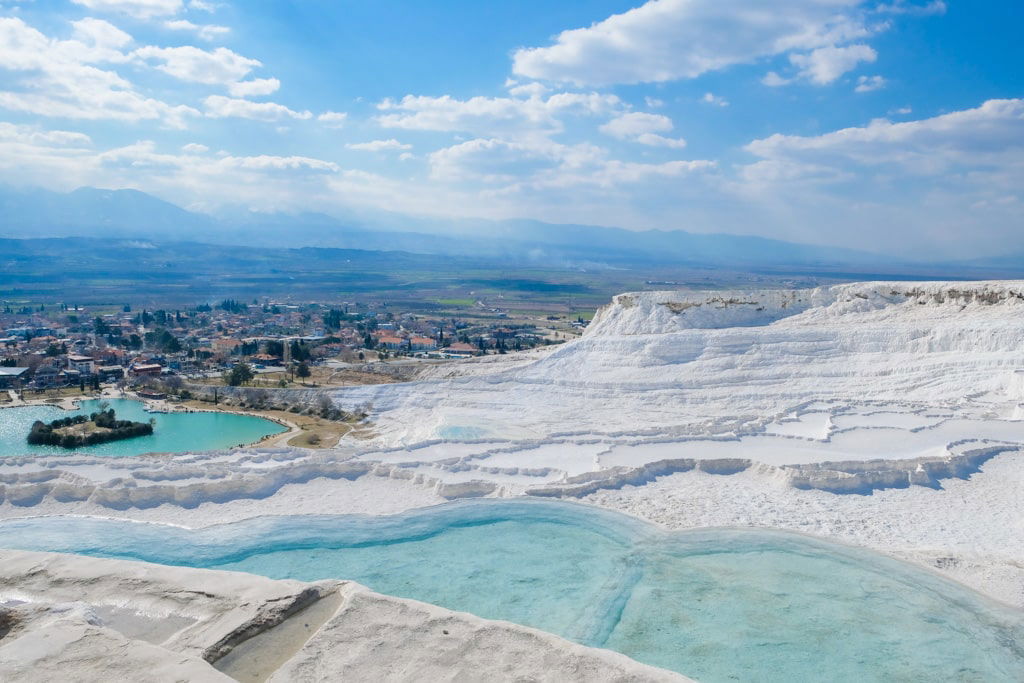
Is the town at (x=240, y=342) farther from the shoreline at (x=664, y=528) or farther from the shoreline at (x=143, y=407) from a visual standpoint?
the shoreline at (x=664, y=528)

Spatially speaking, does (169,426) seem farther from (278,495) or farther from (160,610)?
(160,610)

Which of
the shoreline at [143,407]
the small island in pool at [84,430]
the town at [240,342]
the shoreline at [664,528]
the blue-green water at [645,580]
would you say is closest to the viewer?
the blue-green water at [645,580]

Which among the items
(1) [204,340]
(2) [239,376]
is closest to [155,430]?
(2) [239,376]

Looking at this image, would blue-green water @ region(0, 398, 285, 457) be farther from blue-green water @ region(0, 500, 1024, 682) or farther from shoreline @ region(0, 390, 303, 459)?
blue-green water @ region(0, 500, 1024, 682)

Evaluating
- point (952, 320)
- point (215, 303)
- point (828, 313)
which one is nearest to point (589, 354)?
point (828, 313)

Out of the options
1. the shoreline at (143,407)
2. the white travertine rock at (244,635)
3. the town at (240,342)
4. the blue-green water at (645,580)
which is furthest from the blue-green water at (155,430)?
the white travertine rock at (244,635)

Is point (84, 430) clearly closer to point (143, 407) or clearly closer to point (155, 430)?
point (155, 430)

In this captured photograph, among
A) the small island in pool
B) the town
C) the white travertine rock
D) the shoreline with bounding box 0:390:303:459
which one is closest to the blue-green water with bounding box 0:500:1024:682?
the white travertine rock
